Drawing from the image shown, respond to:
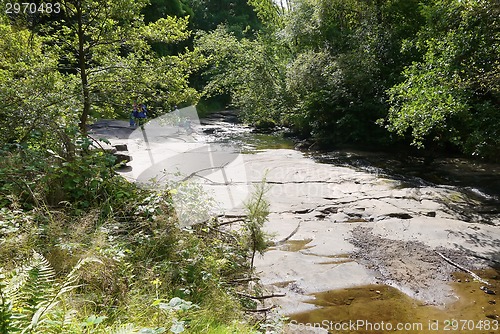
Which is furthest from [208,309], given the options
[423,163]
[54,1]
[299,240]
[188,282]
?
[423,163]

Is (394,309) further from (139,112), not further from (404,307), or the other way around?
(139,112)

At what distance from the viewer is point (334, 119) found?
15.1 m

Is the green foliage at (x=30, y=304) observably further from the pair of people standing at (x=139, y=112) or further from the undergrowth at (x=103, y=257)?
the pair of people standing at (x=139, y=112)

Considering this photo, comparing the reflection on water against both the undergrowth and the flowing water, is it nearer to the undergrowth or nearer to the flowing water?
the flowing water

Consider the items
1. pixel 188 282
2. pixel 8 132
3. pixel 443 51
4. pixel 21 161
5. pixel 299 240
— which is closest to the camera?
pixel 188 282

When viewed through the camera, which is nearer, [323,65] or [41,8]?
[41,8]

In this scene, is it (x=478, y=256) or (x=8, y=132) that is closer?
(x=8, y=132)

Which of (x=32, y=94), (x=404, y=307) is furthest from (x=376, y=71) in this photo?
(x=32, y=94)

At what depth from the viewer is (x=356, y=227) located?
6426 millimetres

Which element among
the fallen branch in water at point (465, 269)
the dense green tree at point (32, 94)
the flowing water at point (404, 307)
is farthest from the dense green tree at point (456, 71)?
the dense green tree at point (32, 94)

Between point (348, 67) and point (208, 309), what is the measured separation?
1314 cm

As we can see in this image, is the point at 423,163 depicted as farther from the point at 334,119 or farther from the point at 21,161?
the point at 21,161

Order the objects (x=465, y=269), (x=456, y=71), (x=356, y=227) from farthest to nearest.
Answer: (x=456, y=71)
(x=356, y=227)
(x=465, y=269)

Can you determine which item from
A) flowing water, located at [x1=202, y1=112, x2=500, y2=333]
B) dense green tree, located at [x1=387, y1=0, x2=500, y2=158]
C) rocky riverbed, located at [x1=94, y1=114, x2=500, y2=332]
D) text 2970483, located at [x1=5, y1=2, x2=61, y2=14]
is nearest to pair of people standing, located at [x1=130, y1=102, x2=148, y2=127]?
rocky riverbed, located at [x1=94, y1=114, x2=500, y2=332]
